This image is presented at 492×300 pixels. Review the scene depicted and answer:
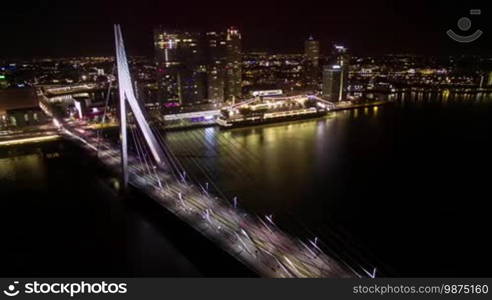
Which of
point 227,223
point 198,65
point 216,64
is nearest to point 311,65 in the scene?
point 216,64

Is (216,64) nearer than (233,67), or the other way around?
(216,64)

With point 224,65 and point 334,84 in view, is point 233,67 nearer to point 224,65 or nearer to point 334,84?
point 224,65

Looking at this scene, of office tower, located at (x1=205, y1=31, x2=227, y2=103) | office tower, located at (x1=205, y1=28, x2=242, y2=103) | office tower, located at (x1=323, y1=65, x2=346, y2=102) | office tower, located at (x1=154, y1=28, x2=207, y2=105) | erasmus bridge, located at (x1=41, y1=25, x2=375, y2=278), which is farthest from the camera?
office tower, located at (x1=323, y1=65, x2=346, y2=102)

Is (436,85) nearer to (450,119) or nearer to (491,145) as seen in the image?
(450,119)

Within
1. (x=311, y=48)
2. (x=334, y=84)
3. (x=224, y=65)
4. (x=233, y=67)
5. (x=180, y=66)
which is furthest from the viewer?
(x=311, y=48)

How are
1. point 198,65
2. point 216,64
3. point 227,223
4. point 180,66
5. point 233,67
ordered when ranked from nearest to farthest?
1. point 227,223
2. point 180,66
3. point 198,65
4. point 216,64
5. point 233,67

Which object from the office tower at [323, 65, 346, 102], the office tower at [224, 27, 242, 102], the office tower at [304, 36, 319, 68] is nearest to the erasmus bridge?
the office tower at [224, 27, 242, 102]

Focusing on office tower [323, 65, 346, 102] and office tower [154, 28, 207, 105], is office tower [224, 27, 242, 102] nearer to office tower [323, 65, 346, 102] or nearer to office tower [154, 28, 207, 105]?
office tower [154, 28, 207, 105]

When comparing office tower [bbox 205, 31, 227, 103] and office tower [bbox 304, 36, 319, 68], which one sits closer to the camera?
office tower [bbox 205, 31, 227, 103]
